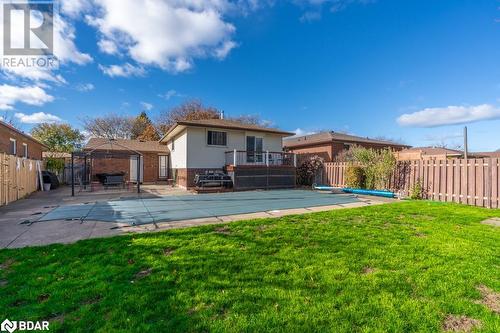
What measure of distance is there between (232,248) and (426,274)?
2.93 m

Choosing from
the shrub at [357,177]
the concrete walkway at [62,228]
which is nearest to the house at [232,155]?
the shrub at [357,177]

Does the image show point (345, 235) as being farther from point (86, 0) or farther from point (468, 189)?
point (86, 0)

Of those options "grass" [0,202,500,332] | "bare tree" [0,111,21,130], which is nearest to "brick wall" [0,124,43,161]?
"bare tree" [0,111,21,130]

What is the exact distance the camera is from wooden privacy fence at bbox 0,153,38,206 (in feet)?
33.6

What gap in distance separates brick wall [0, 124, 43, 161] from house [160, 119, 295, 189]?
936 centimetres

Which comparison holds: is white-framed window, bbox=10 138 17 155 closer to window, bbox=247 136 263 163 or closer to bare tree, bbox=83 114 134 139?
window, bbox=247 136 263 163

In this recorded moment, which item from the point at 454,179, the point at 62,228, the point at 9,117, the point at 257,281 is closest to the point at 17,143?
the point at 62,228

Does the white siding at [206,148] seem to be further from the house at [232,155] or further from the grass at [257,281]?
the grass at [257,281]

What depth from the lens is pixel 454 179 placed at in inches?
417

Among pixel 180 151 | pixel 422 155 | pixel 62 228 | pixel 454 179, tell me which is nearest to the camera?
pixel 62 228

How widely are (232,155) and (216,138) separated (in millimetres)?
1731

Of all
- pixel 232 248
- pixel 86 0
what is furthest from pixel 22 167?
pixel 232 248

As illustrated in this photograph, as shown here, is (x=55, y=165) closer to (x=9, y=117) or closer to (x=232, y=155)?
(x=9, y=117)

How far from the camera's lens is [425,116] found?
3853cm
